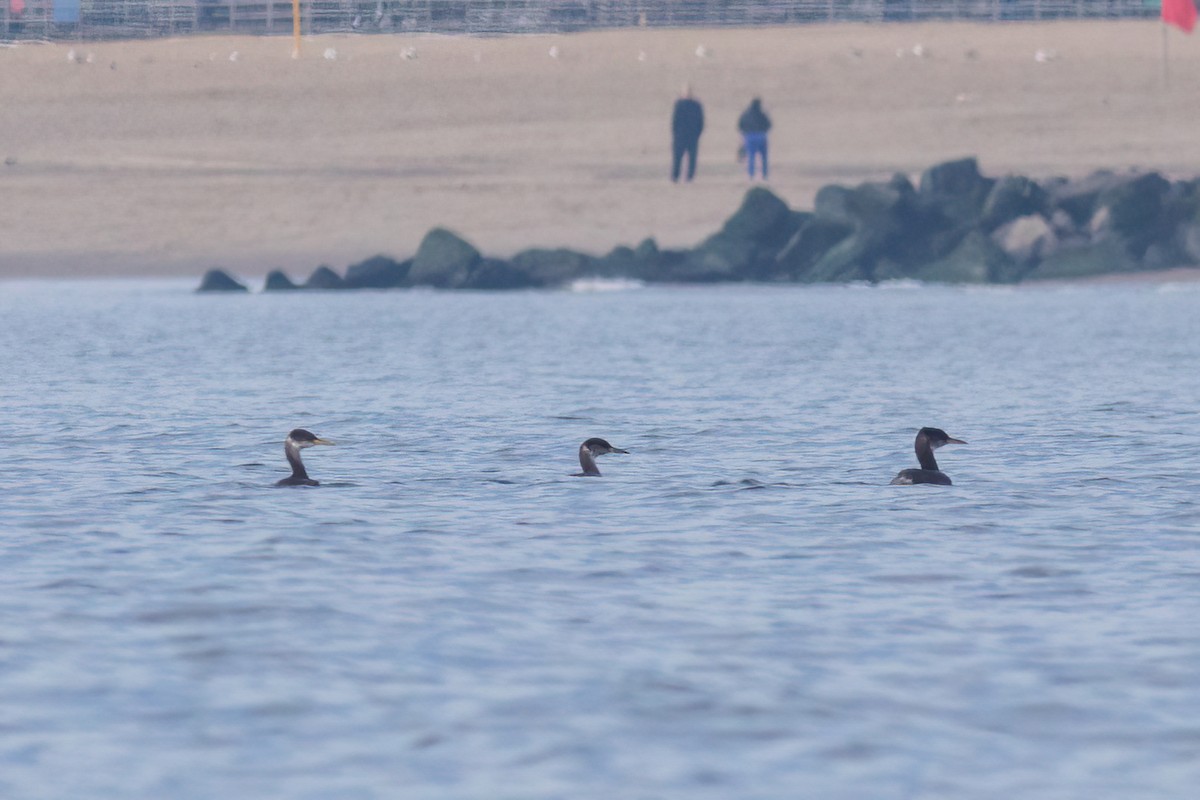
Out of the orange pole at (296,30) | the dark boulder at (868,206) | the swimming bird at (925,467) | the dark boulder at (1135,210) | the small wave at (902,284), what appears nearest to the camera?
the swimming bird at (925,467)

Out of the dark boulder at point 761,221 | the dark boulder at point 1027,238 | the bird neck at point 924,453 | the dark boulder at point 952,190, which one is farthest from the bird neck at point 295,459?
the dark boulder at point 1027,238

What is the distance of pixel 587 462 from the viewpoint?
17.1 meters

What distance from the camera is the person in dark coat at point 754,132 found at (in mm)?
47959

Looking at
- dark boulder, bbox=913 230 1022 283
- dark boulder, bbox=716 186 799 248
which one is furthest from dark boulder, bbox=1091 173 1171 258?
dark boulder, bbox=716 186 799 248

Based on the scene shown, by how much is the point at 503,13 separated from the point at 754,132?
18.0 meters

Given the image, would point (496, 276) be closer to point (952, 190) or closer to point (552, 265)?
point (552, 265)

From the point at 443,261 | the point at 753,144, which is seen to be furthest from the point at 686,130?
the point at 443,261

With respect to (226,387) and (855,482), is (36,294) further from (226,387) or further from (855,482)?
(855,482)

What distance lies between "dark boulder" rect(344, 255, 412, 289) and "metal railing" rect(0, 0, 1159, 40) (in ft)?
53.6

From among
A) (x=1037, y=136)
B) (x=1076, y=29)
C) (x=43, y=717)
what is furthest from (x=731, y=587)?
(x=1076, y=29)

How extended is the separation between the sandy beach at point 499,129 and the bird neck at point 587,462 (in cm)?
3228

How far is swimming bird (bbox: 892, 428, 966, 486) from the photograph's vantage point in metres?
16.4

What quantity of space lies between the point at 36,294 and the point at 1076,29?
101ft

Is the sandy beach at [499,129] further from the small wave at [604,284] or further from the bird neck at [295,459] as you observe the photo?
the bird neck at [295,459]
